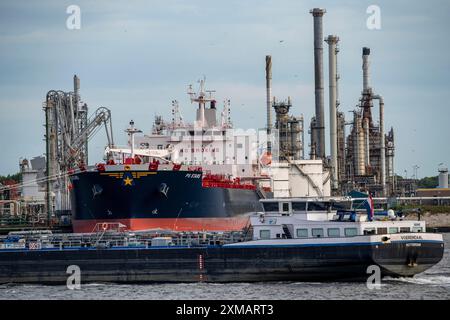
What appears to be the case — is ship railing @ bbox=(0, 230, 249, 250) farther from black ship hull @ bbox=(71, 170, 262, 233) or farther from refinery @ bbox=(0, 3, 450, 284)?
black ship hull @ bbox=(71, 170, 262, 233)

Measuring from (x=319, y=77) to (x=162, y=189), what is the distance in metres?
57.7

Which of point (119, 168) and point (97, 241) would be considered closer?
point (97, 241)

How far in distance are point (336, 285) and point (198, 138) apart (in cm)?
3801

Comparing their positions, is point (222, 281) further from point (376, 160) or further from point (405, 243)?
point (376, 160)

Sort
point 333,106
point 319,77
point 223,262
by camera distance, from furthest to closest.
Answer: point 333,106, point 319,77, point 223,262

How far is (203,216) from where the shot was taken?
7325cm

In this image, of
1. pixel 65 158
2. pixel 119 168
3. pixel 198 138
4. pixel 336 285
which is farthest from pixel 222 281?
Result: pixel 65 158

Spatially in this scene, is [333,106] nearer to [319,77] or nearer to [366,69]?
[319,77]

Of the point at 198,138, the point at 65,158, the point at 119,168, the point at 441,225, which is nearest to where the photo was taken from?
the point at 119,168

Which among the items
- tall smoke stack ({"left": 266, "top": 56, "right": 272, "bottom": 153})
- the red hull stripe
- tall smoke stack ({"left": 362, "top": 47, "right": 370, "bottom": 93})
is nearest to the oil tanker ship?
the red hull stripe

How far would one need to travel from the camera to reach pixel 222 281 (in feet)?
177

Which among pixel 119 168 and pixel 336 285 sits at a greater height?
pixel 119 168

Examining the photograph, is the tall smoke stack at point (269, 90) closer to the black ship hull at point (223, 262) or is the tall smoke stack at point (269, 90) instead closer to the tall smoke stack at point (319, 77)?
the tall smoke stack at point (319, 77)

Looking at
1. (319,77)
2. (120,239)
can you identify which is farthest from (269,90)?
(120,239)
